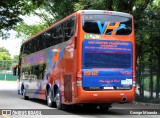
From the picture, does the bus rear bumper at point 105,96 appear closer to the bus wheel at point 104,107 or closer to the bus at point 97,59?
the bus at point 97,59

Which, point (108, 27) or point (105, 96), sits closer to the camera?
point (105, 96)

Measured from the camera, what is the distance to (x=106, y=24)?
15.1 m

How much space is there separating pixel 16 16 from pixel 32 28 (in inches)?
514

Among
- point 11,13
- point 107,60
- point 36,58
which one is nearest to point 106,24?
point 107,60

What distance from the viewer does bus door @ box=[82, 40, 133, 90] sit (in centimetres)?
1463

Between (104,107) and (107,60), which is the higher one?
(107,60)

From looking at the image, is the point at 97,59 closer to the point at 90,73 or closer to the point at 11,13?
the point at 90,73

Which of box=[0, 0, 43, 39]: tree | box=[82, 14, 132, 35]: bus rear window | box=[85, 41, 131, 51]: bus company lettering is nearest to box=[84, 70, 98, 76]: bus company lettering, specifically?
box=[85, 41, 131, 51]: bus company lettering

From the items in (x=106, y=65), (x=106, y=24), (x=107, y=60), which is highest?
(x=106, y=24)

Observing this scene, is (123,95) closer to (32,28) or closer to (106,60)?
(106,60)

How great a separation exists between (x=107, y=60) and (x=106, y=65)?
19cm

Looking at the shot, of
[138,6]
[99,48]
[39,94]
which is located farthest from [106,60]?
[138,6]

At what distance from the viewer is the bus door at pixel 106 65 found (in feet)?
48.0

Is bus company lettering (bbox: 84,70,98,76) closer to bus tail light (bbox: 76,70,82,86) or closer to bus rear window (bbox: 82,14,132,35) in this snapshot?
bus tail light (bbox: 76,70,82,86)
